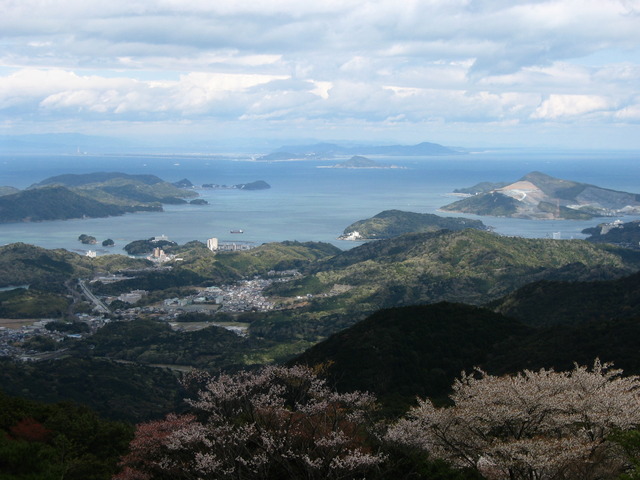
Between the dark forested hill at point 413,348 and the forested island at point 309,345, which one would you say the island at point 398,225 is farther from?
the dark forested hill at point 413,348

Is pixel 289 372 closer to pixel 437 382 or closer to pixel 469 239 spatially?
pixel 437 382

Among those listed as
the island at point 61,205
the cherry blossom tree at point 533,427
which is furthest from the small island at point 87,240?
the cherry blossom tree at point 533,427

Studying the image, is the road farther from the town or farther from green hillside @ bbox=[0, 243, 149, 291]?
green hillside @ bbox=[0, 243, 149, 291]

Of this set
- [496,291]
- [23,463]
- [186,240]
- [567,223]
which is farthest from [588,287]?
[567,223]

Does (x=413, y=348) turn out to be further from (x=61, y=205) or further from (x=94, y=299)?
(x=61, y=205)

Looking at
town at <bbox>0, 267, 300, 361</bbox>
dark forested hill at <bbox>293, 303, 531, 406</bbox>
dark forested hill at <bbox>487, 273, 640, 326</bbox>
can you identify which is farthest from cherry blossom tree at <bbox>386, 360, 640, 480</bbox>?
town at <bbox>0, 267, 300, 361</bbox>
